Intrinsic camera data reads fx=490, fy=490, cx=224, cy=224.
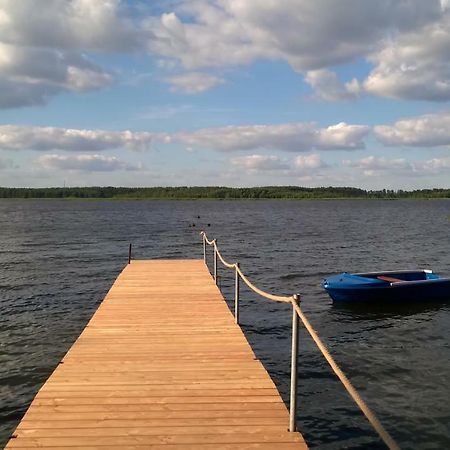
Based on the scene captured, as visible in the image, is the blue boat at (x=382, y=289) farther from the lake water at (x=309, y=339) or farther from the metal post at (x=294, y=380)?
the metal post at (x=294, y=380)

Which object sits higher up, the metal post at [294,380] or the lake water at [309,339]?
the metal post at [294,380]

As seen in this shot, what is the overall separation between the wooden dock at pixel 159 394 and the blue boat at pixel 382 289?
8.24m

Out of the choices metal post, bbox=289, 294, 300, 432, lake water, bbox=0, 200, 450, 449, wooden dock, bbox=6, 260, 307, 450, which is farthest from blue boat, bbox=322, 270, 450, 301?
metal post, bbox=289, 294, 300, 432

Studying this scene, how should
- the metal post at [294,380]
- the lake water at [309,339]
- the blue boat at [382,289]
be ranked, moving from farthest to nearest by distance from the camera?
the blue boat at [382,289] → the lake water at [309,339] → the metal post at [294,380]

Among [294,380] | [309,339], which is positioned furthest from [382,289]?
[294,380]

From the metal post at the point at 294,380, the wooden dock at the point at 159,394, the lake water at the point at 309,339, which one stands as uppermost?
A: the metal post at the point at 294,380

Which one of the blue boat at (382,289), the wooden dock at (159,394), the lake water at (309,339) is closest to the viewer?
the wooden dock at (159,394)

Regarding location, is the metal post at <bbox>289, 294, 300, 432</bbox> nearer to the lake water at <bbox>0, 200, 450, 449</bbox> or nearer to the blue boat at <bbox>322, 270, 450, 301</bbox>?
the lake water at <bbox>0, 200, 450, 449</bbox>

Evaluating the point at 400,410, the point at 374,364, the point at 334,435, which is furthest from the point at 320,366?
the point at 334,435

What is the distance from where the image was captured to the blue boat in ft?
56.7

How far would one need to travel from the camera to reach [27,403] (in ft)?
30.5

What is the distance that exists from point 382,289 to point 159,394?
12917 mm

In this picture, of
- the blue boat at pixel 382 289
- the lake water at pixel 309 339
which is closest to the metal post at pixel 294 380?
the lake water at pixel 309 339

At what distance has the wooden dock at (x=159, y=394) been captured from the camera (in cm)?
505
